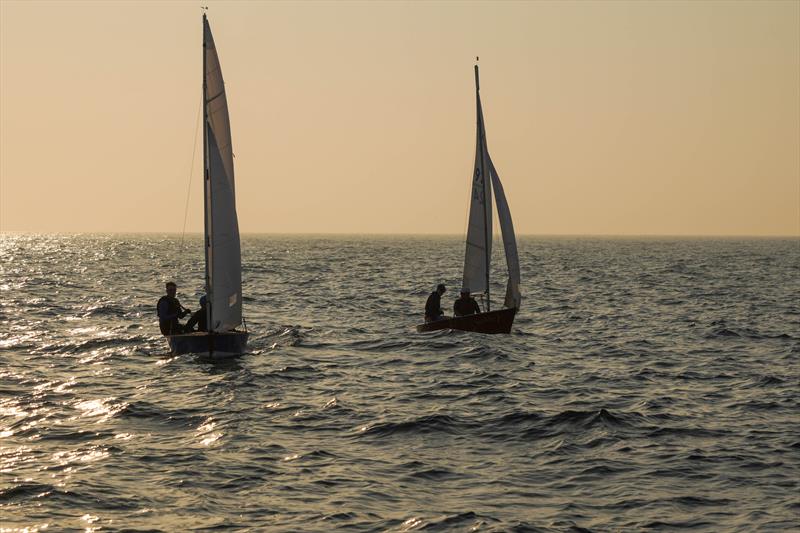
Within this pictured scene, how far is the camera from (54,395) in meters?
22.0

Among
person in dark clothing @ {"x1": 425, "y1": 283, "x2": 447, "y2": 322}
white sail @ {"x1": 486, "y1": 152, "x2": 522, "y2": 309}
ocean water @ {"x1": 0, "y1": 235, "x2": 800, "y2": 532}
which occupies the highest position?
white sail @ {"x1": 486, "y1": 152, "x2": 522, "y2": 309}

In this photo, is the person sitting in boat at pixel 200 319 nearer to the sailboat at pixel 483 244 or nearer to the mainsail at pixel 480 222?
the sailboat at pixel 483 244

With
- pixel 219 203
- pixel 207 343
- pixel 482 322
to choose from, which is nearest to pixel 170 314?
pixel 207 343

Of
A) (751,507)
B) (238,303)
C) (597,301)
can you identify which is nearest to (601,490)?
(751,507)

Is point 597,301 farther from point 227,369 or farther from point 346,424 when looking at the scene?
point 346,424

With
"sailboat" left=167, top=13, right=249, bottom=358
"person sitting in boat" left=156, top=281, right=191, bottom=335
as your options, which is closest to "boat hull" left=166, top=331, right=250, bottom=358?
"sailboat" left=167, top=13, right=249, bottom=358

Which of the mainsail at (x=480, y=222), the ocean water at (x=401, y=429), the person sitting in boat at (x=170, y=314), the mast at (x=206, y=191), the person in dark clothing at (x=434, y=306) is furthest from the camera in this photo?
the mainsail at (x=480, y=222)

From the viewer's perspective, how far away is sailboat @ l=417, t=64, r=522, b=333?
33.9 metres

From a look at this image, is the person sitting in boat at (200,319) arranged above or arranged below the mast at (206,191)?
below

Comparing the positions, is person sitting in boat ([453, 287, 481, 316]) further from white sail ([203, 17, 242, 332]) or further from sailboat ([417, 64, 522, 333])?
white sail ([203, 17, 242, 332])

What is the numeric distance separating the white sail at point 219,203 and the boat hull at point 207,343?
346mm

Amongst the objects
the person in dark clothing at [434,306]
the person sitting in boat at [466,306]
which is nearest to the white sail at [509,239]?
the person sitting in boat at [466,306]

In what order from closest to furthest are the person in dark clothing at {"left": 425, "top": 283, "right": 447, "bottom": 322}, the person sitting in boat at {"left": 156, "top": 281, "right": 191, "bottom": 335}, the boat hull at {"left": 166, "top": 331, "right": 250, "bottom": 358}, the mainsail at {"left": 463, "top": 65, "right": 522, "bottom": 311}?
the boat hull at {"left": 166, "top": 331, "right": 250, "bottom": 358} < the person sitting in boat at {"left": 156, "top": 281, "right": 191, "bottom": 335} < the person in dark clothing at {"left": 425, "top": 283, "right": 447, "bottom": 322} < the mainsail at {"left": 463, "top": 65, "right": 522, "bottom": 311}

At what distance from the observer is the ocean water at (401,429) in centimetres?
1407
